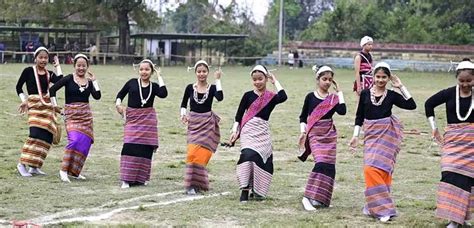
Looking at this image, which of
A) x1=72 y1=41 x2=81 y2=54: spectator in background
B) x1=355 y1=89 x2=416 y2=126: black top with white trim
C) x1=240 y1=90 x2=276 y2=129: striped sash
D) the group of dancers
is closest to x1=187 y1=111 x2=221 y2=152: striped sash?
the group of dancers

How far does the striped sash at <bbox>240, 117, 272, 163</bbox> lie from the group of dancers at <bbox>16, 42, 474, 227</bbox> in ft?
0.04

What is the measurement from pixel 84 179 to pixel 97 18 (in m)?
→ 40.6

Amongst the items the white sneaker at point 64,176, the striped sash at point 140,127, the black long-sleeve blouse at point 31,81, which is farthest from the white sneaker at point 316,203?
the black long-sleeve blouse at point 31,81

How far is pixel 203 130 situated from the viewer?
9.30 meters

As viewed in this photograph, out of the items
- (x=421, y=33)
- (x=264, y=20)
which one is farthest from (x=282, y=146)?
(x=264, y=20)

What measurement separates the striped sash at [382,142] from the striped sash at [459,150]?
554mm

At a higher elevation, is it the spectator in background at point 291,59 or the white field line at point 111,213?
the white field line at point 111,213

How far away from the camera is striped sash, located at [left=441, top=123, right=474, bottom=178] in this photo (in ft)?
24.2

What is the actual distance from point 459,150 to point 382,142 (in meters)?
0.82

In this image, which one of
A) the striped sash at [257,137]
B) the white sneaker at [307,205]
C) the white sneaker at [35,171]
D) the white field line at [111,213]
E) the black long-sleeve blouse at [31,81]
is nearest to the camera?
the white field line at [111,213]

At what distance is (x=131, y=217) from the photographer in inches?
300

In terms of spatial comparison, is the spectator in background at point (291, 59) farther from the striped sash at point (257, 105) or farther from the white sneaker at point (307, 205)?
the white sneaker at point (307, 205)

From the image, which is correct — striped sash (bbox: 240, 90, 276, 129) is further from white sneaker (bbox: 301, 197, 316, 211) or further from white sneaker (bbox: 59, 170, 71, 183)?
white sneaker (bbox: 59, 170, 71, 183)

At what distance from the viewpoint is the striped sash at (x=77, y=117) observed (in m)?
10.0
